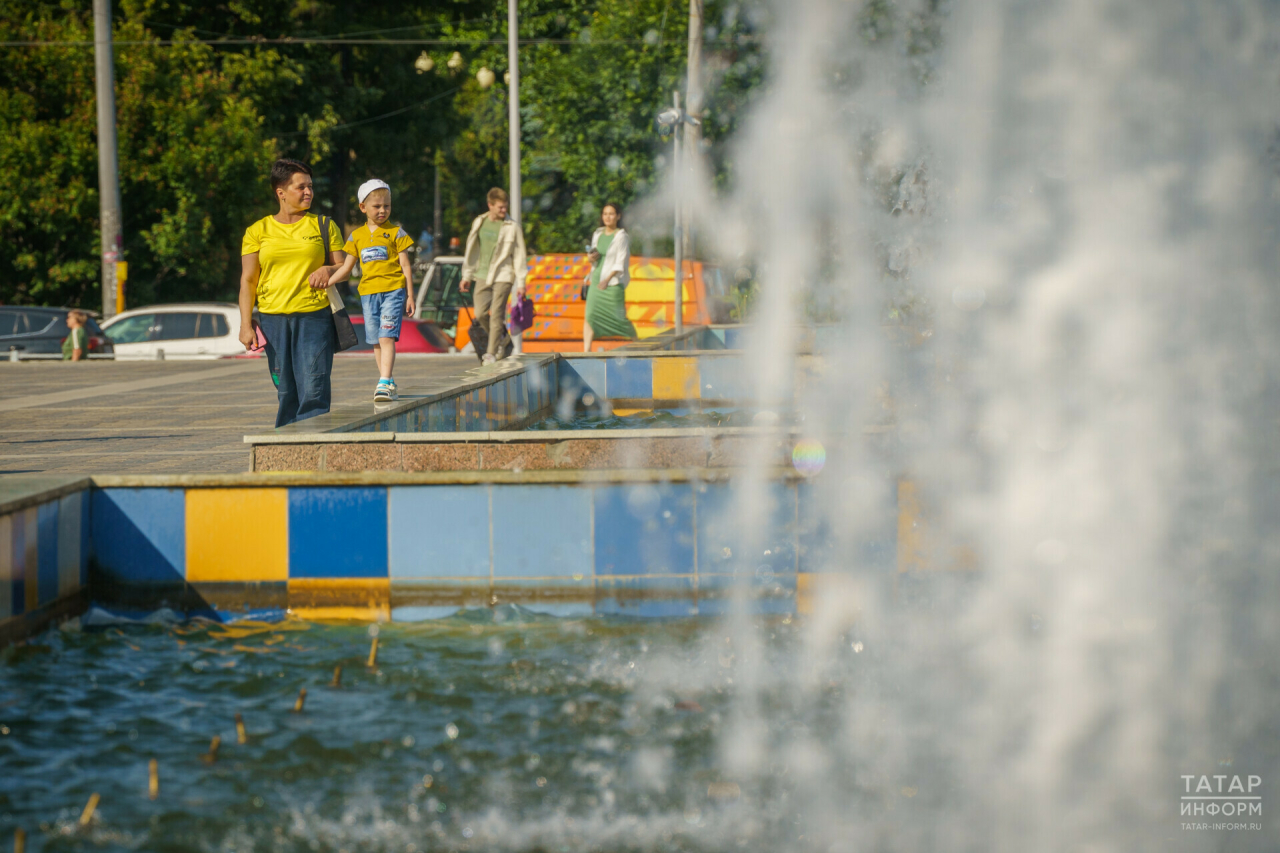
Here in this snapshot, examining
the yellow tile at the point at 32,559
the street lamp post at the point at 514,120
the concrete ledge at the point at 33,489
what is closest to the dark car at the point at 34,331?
the street lamp post at the point at 514,120

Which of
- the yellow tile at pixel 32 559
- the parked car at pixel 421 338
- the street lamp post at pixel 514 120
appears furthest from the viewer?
the street lamp post at pixel 514 120

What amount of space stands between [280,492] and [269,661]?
0.77m

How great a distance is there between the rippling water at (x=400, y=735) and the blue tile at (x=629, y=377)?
282 inches

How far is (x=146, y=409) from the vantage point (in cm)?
1121

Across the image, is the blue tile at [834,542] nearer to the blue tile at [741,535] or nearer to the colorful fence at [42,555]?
the blue tile at [741,535]

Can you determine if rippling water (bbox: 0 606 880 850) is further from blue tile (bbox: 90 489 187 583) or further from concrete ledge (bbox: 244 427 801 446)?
concrete ledge (bbox: 244 427 801 446)

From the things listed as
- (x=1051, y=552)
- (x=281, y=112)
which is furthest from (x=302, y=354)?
(x=281, y=112)

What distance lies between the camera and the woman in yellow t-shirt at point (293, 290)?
741 centimetres

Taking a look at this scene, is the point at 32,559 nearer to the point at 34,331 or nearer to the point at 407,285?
the point at 407,285

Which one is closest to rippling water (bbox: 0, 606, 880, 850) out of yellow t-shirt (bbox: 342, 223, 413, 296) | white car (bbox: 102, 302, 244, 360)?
yellow t-shirt (bbox: 342, 223, 413, 296)

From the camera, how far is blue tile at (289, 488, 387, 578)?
18.1 ft

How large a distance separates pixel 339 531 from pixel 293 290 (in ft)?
7.55

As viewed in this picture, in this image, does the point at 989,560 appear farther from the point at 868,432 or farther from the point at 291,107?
the point at 291,107

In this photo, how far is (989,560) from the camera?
5.31 meters
